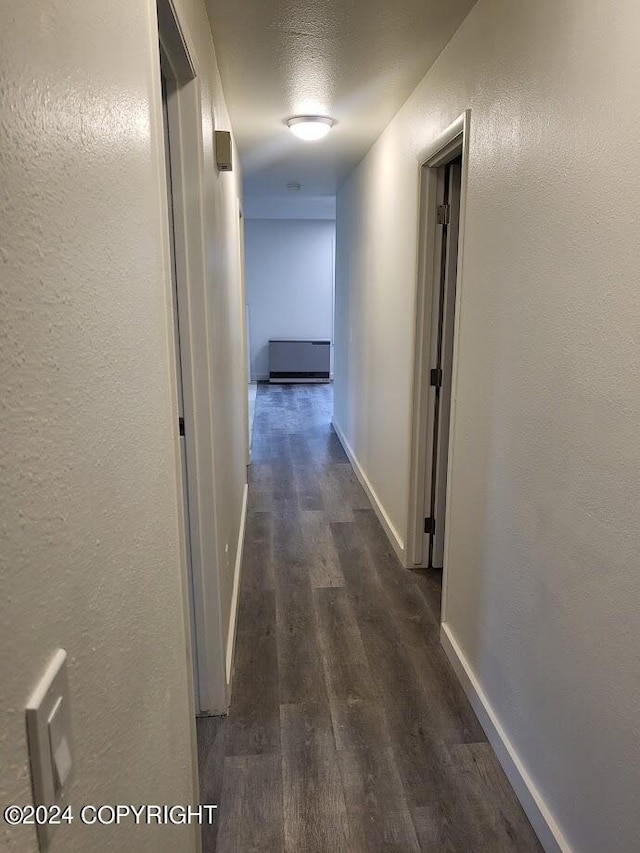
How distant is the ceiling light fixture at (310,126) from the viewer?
3377 mm

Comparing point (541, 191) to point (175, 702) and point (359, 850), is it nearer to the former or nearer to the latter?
point (175, 702)

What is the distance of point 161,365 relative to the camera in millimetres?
1094

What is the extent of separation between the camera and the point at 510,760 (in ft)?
6.09

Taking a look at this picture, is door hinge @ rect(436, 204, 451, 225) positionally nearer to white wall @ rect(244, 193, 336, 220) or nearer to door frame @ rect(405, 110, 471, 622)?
door frame @ rect(405, 110, 471, 622)

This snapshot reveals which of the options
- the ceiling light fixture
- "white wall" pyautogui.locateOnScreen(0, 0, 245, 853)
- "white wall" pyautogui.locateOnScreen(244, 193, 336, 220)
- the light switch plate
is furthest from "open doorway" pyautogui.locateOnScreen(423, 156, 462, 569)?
"white wall" pyautogui.locateOnScreen(244, 193, 336, 220)

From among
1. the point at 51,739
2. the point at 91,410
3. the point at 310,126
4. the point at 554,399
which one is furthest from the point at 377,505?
the point at 51,739

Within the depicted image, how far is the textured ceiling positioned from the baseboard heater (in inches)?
199

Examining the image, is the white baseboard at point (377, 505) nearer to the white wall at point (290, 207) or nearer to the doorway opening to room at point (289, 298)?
the white wall at point (290, 207)

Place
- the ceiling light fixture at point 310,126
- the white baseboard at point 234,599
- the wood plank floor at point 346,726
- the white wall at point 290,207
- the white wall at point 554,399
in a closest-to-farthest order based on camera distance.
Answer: the white wall at point 554,399 → the wood plank floor at point 346,726 → the white baseboard at point 234,599 → the ceiling light fixture at point 310,126 → the white wall at point 290,207

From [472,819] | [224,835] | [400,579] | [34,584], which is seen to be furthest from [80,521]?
[400,579]

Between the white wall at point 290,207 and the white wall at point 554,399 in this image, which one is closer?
the white wall at point 554,399

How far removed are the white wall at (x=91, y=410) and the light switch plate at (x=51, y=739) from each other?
1 cm

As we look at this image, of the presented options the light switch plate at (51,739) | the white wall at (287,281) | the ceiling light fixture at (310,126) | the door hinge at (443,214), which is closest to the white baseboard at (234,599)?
the light switch plate at (51,739)

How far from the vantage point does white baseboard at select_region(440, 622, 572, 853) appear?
63.1 inches
